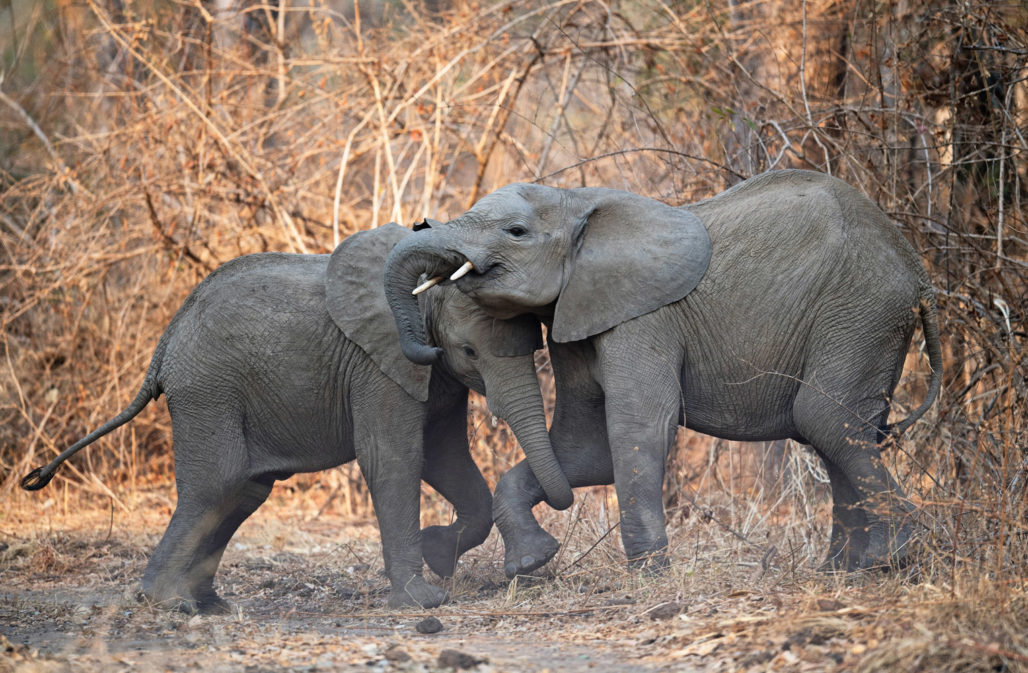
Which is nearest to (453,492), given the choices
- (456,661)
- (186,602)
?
(186,602)

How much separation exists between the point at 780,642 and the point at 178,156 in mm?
7512

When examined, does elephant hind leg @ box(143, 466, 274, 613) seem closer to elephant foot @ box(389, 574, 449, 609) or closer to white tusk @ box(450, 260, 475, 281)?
elephant foot @ box(389, 574, 449, 609)

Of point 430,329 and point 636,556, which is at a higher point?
point 430,329

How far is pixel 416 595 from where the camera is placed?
6.02 metres

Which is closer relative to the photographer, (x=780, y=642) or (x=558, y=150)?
(x=780, y=642)

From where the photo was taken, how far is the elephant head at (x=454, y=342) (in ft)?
19.6

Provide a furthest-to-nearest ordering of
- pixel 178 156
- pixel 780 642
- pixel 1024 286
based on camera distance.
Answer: pixel 178 156 → pixel 1024 286 → pixel 780 642

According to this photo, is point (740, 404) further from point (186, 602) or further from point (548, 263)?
point (186, 602)

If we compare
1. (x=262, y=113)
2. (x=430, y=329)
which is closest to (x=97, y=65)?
(x=262, y=113)

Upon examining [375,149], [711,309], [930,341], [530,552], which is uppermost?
[375,149]

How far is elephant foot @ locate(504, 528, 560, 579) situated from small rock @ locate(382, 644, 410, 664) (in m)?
1.58

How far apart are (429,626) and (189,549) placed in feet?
5.73

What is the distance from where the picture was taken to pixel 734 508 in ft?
24.7

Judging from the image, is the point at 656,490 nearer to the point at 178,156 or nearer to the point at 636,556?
the point at 636,556
